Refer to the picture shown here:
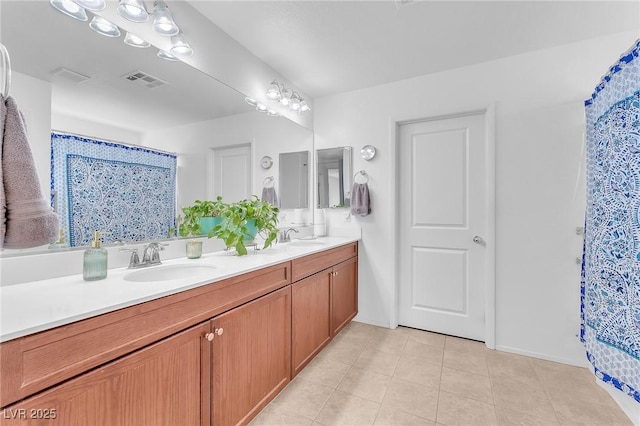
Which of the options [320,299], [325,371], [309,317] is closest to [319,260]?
[320,299]

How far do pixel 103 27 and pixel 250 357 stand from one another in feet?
5.58

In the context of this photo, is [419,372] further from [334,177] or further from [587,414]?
[334,177]

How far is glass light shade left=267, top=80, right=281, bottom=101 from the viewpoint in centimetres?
225

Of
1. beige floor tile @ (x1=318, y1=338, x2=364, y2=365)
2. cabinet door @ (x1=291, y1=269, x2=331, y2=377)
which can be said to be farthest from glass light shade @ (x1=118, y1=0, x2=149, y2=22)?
beige floor tile @ (x1=318, y1=338, x2=364, y2=365)

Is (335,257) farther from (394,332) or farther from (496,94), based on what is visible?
(496,94)

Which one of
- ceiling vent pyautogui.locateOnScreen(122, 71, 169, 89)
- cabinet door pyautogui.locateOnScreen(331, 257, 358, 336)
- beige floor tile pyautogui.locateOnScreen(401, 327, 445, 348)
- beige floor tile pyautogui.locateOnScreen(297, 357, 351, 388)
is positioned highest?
ceiling vent pyautogui.locateOnScreen(122, 71, 169, 89)

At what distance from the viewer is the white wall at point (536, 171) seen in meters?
1.95

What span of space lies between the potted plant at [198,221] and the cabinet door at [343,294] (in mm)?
1005

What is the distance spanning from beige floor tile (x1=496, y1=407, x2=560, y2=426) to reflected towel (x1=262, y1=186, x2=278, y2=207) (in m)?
2.11

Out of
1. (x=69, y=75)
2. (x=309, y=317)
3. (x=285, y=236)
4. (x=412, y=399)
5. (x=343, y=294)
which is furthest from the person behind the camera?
(x=285, y=236)

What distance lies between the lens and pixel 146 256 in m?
1.37

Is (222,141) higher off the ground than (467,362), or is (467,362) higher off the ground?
(222,141)

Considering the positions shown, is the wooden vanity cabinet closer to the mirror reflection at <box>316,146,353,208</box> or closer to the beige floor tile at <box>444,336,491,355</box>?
the mirror reflection at <box>316,146,353,208</box>

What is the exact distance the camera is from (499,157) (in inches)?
85.7
